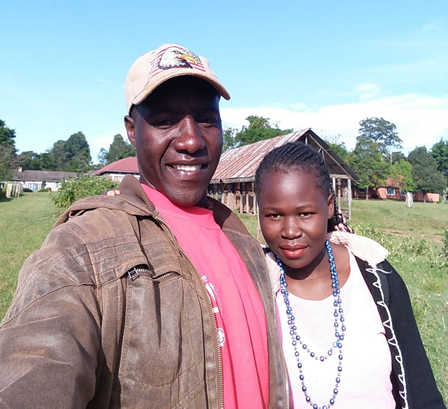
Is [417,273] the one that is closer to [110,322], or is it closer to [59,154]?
[110,322]

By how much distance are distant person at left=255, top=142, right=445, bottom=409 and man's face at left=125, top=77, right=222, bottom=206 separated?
45 centimetres

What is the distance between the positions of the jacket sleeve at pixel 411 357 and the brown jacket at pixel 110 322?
1044 mm

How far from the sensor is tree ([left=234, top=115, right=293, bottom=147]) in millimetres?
47397

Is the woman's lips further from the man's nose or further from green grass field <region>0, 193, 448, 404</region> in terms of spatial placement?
green grass field <region>0, 193, 448, 404</region>

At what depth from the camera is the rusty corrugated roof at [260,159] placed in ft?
58.2

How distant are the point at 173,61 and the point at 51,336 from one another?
1.09 metres

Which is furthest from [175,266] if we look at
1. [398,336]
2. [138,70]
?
[398,336]

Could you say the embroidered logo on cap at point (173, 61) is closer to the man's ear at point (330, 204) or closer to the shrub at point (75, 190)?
the man's ear at point (330, 204)

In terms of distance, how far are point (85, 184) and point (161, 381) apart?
2323 cm

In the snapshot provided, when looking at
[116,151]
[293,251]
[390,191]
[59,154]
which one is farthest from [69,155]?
[293,251]

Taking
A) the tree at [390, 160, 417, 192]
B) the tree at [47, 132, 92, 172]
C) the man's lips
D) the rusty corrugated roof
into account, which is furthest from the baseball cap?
the tree at [47, 132, 92, 172]

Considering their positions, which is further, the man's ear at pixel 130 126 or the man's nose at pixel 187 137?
the man's ear at pixel 130 126

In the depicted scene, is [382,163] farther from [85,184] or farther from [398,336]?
[398,336]

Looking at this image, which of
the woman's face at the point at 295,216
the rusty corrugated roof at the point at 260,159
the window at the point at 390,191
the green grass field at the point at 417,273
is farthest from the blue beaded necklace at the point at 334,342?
the window at the point at 390,191
